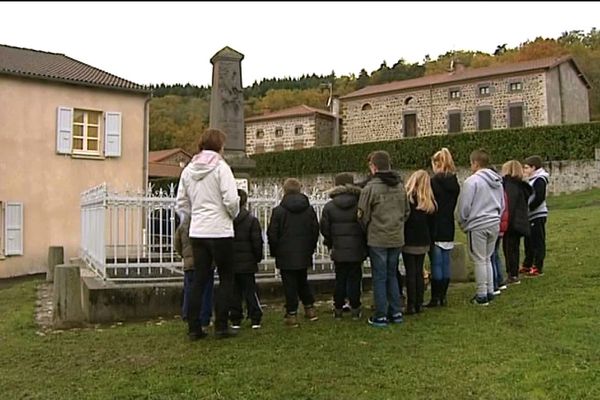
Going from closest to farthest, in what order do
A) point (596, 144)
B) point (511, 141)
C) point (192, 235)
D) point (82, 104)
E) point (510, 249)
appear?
point (192, 235) < point (510, 249) < point (82, 104) < point (596, 144) < point (511, 141)

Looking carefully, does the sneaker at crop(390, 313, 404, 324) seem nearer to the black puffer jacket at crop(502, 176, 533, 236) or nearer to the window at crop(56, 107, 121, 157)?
the black puffer jacket at crop(502, 176, 533, 236)

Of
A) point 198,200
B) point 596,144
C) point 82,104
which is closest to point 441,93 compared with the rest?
point 596,144

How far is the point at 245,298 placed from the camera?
664cm

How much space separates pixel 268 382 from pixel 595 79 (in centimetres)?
5152

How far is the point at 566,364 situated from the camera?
182 inches

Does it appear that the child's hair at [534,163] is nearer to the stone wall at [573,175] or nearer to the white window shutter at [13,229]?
the white window shutter at [13,229]

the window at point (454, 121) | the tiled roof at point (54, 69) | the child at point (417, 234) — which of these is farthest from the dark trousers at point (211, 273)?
the window at point (454, 121)

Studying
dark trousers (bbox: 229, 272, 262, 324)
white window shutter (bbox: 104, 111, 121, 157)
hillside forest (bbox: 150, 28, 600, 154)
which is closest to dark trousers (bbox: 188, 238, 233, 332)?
dark trousers (bbox: 229, 272, 262, 324)

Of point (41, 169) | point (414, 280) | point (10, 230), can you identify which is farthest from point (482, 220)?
point (41, 169)

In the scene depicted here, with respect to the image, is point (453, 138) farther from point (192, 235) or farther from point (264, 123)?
point (192, 235)

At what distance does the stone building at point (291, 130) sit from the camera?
49.8m

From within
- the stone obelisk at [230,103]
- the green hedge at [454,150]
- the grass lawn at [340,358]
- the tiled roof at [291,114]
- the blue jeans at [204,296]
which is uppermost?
the tiled roof at [291,114]

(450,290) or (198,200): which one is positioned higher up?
(198,200)

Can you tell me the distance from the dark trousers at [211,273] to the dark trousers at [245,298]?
0.46 metres
